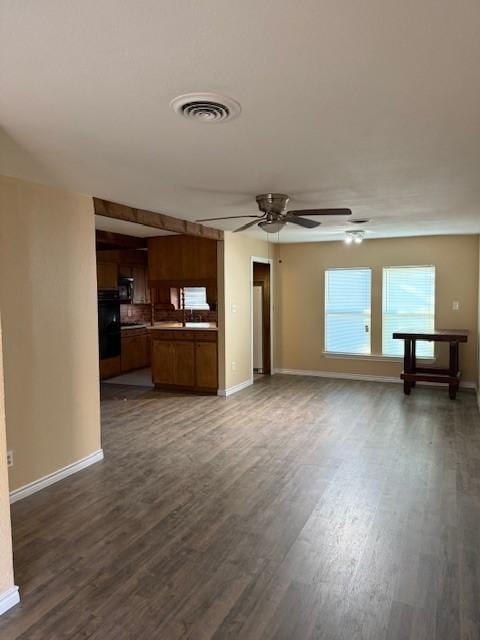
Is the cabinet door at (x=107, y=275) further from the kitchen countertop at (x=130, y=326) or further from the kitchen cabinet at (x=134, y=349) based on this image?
the kitchen cabinet at (x=134, y=349)

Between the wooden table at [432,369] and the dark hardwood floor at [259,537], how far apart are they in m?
1.30

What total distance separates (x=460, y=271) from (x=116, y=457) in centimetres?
547

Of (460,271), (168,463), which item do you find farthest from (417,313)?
(168,463)

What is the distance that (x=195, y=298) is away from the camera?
26.6ft

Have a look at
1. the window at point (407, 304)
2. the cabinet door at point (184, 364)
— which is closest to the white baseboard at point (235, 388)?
the cabinet door at point (184, 364)

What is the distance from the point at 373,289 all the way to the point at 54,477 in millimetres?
5466

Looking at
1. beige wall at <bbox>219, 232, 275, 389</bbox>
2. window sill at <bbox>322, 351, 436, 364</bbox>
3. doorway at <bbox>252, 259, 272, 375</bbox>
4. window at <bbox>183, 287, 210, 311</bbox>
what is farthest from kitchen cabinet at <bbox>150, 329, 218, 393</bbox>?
window sill at <bbox>322, 351, 436, 364</bbox>

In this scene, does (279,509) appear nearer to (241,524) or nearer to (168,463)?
(241,524)

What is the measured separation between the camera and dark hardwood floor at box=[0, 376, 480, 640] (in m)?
2.02

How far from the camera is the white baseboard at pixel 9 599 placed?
2.09 m

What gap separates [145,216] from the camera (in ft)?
15.0

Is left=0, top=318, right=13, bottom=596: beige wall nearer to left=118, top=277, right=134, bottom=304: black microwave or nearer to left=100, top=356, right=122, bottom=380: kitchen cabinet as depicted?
left=100, top=356, right=122, bottom=380: kitchen cabinet

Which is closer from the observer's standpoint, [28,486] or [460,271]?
[28,486]

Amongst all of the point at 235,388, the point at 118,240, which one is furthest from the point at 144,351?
the point at 235,388
